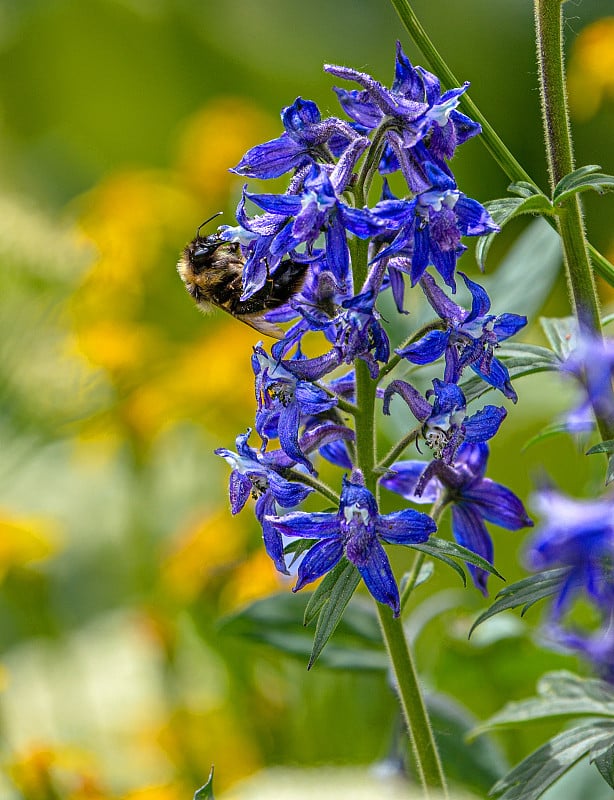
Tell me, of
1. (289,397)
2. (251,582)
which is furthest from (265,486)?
(251,582)

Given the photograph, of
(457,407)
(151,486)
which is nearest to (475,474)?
(457,407)

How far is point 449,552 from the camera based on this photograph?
48 cm

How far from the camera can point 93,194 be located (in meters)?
1.61

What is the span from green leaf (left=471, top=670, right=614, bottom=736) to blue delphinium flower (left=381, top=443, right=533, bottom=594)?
8 cm

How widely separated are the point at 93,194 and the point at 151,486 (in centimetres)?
53

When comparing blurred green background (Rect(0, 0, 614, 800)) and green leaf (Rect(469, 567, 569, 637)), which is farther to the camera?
blurred green background (Rect(0, 0, 614, 800))

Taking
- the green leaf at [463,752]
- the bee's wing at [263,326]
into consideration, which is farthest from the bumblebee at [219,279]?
the green leaf at [463,752]

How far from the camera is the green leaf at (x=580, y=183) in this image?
1.63ft

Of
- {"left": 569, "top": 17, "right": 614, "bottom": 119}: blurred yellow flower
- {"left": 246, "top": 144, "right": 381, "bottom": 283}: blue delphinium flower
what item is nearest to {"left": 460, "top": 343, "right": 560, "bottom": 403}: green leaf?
{"left": 246, "top": 144, "right": 381, "bottom": 283}: blue delphinium flower

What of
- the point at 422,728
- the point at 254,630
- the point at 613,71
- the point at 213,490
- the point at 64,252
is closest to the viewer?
the point at 422,728

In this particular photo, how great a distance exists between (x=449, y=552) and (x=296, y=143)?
8.1 inches

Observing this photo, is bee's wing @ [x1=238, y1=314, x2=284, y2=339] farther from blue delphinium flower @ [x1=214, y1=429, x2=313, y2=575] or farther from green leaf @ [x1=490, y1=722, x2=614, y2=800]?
green leaf @ [x1=490, y1=722, x2=614, y2=800]

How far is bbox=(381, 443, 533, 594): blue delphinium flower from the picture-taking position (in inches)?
22.4

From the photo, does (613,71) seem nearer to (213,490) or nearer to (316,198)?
(213,490)
